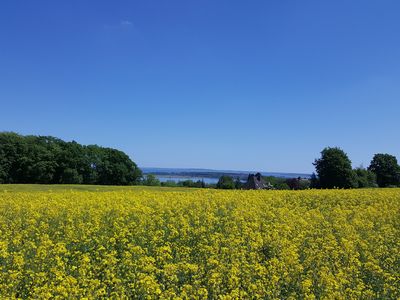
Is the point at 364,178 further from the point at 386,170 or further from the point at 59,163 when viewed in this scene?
the point at 59,163

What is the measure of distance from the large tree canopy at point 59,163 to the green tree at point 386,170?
39712 mm

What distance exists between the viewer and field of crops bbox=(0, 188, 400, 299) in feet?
17.7

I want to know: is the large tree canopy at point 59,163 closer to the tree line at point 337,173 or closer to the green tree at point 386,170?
the tree line at point 337,173

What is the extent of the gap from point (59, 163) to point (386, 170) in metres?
51.3

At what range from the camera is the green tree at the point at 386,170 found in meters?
65.8

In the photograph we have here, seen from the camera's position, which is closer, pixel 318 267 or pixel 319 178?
pixel 318 267

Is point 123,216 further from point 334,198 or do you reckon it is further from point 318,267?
point 334,198

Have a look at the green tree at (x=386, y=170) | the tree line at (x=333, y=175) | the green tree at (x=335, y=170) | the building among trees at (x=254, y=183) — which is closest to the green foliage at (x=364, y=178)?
the tree line at (x=333, y=175)

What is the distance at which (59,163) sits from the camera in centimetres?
6012

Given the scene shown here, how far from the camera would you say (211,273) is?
5766 mm

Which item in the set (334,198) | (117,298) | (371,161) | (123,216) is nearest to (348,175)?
(371,161)

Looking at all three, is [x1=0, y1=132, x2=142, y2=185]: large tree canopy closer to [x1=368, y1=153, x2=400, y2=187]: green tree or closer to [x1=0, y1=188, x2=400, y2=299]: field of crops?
[x1=368, y1=153, x2=400, y2=187]: green tree

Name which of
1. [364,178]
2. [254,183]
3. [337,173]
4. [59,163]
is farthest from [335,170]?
[59,163]

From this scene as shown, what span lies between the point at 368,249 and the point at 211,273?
3931mm
